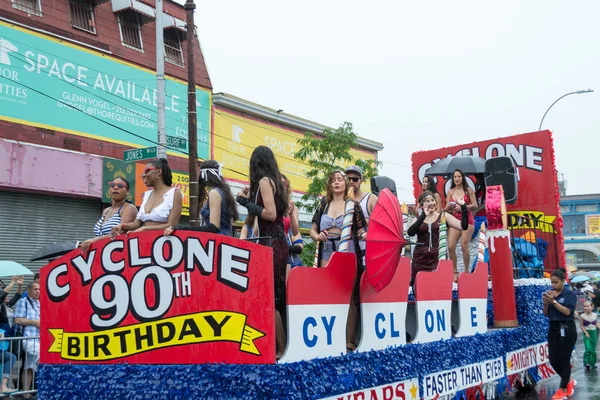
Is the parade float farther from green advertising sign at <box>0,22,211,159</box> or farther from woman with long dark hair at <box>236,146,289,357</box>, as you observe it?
green advertising sign at <box>0,22,211,159</box>

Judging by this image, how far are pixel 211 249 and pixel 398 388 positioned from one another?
7.32 feet

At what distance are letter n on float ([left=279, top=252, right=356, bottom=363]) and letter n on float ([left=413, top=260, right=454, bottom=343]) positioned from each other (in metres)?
1.31

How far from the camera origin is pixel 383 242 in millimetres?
5363

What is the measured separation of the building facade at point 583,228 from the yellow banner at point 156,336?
203 feet

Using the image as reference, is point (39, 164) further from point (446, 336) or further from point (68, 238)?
point (446, 336)

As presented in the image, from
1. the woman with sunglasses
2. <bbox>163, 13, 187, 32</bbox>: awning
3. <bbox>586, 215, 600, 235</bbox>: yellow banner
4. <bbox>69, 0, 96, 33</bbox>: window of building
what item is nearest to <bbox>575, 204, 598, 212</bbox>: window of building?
<bbox>586, 215, 600, 235</bbox>: yellow banner

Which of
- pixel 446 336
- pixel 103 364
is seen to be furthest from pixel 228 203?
pixel 446 336

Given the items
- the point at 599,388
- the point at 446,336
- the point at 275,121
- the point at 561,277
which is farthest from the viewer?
the point at 275,121

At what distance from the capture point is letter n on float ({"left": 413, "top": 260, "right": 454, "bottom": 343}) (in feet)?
21.2

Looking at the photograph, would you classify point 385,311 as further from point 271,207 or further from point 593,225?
Answer: point 593,225

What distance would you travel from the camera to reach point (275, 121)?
27500 mm

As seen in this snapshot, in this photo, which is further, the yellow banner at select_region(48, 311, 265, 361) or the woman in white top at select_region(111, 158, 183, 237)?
the woman in white top at select_region(111, 158, 183, 237)

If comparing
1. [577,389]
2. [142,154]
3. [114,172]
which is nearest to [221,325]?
[577,389]

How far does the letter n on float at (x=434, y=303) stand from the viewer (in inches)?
254
